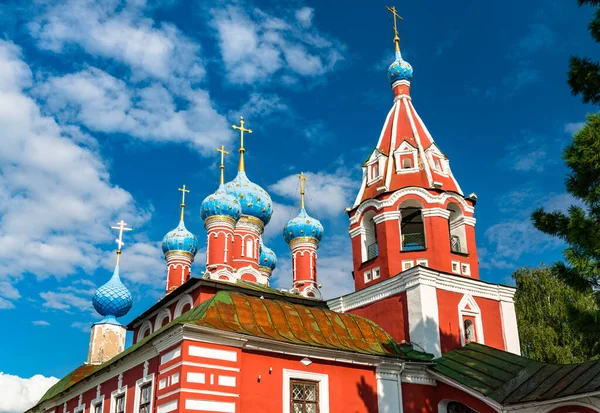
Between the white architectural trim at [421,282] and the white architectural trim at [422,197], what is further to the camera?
the white architectural trim at [422,197]

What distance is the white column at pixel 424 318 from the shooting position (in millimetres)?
14388

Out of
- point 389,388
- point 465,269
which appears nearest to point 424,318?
point 389,388

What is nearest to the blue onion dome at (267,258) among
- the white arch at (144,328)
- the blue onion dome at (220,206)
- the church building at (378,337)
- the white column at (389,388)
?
the blue onion dome at (220,206)

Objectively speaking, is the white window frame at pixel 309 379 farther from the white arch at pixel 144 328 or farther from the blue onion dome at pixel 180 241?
the blue onion dome at pixel 180 241

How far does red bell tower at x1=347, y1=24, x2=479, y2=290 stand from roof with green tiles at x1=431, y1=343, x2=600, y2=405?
2446mm

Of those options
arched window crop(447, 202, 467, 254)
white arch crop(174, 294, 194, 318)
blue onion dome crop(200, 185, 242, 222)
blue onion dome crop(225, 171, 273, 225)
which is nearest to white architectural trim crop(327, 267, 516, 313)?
arched window crop(447, 202, 467, 254)

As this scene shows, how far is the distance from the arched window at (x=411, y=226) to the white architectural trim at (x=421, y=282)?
4.11ft

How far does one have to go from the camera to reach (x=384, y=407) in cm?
1266

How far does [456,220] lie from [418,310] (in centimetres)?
347

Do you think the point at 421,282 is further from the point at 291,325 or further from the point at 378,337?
the point at 291,325

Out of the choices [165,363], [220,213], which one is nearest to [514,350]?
[165,363]

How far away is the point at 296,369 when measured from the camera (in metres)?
11.9

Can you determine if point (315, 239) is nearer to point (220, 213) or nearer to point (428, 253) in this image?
point (220, 213)

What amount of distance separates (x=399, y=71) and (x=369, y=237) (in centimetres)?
559
